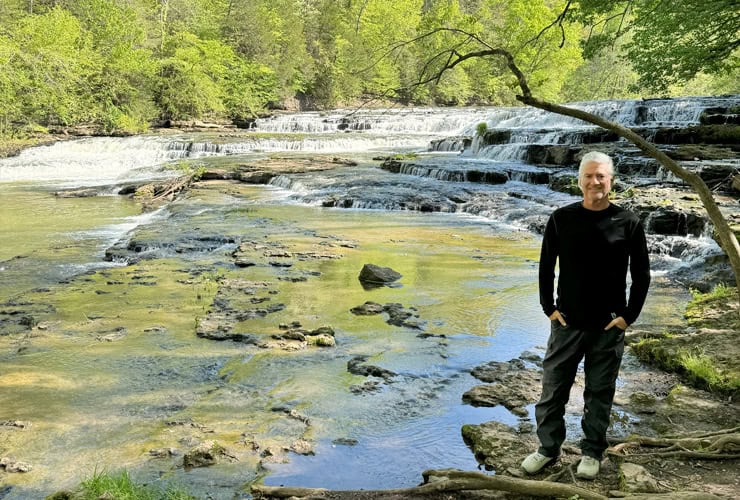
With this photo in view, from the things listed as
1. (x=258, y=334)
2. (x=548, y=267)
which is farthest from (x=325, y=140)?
(x=548, y=267)

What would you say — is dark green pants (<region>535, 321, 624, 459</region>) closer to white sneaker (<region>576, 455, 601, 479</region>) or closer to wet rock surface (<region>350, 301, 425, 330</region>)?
white sneaker (<region>576, 455, 601, 479</region>)

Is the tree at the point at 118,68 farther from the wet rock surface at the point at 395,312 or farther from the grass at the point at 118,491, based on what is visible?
the grass at the point at 118,491

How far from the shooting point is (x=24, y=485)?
11.5 feet

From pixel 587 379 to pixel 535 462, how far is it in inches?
21.9

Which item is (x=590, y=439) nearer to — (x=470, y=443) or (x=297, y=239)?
(x=470, y=443)

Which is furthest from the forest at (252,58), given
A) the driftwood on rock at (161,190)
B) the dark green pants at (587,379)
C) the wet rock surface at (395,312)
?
the dark green pants at (587,379)

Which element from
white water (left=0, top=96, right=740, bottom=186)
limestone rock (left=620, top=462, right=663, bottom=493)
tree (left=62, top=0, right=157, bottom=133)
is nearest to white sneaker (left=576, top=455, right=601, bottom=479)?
limestone rock (left=620, top=462, right=663, bottom=493)

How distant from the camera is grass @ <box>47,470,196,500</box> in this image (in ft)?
10.2

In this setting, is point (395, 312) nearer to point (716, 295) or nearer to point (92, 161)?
point (716, 295)

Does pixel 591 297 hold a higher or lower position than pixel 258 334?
higher

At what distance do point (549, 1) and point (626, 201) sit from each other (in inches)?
1768

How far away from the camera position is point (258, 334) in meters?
6.12

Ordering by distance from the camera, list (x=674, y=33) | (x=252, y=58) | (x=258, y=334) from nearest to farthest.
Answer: (x=258, y=334), (x=674, y=33), (x=252, y=58)

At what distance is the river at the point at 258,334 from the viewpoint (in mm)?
3904
